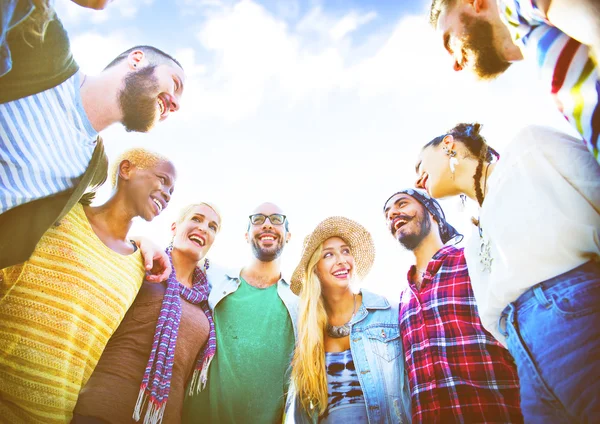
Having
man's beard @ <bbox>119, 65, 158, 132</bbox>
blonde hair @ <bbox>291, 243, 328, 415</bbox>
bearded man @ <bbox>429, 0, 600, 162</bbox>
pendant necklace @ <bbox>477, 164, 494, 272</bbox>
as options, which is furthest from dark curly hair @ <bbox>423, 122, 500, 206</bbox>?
man's beard @ <bbox>119, 65, 158, 132</bbox>

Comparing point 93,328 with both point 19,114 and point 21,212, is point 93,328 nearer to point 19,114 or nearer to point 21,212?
point 21,212

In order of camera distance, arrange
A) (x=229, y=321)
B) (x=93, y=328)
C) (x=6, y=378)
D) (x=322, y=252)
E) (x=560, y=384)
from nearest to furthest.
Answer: (x=560, y=384)
(x=6, y=378)
(x=93, y=328)
(x=229, y=321)
(x=322, y=252)

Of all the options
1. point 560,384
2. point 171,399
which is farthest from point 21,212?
point 560,384

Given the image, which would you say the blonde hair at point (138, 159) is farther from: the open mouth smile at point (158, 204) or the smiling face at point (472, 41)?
the smiling face at point (472, 41)

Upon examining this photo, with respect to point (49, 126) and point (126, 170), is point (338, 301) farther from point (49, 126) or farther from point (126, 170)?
point (49, 126)

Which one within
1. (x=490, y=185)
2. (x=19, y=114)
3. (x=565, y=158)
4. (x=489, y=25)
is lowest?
(x=565, y=158)

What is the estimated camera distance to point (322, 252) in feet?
16.4

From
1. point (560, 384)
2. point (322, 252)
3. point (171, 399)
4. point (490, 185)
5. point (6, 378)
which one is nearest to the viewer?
point (560, 384)

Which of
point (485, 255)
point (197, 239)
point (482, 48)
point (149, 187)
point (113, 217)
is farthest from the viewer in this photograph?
point (197, 239)

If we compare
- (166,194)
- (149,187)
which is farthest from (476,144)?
(149,187)

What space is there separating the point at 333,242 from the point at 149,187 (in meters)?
2.54

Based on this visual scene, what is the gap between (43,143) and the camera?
2.61m

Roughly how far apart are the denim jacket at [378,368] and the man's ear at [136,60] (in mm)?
3653

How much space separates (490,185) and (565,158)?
0.50 meters
